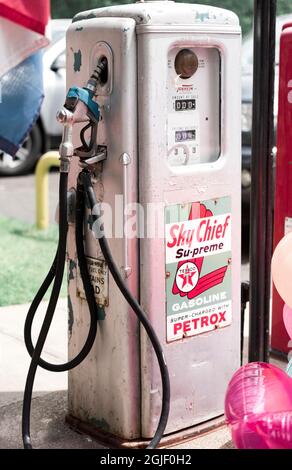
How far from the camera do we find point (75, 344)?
145 inches

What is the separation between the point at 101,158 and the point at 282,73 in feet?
4.60

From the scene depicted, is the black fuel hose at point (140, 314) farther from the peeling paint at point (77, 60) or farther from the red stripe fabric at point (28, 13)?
the red stripe fabric at point (28, 13)

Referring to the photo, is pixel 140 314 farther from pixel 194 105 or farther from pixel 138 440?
pixel 194 105

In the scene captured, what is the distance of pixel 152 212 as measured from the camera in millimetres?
3404

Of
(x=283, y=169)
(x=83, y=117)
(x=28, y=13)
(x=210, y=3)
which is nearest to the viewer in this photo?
(x=83, y=117)

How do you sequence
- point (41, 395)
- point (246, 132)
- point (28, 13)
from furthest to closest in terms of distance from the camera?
1. point (246, 132)
2. point (28, 13)
3. point (41, 395)

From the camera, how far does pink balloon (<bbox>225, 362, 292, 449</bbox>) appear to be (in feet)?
9.91

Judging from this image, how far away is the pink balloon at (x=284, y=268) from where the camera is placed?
11.3ft

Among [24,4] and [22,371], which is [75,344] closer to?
[22,371]

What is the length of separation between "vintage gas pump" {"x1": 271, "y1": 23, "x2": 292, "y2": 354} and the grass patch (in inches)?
71.5

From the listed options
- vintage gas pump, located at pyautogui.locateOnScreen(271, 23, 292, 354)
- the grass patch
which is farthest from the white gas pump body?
the grass patch

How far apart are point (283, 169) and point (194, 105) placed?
3.50 ft

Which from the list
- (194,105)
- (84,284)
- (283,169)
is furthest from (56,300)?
(283,169)

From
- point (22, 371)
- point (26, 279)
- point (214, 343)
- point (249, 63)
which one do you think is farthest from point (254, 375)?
point (249, 63)
